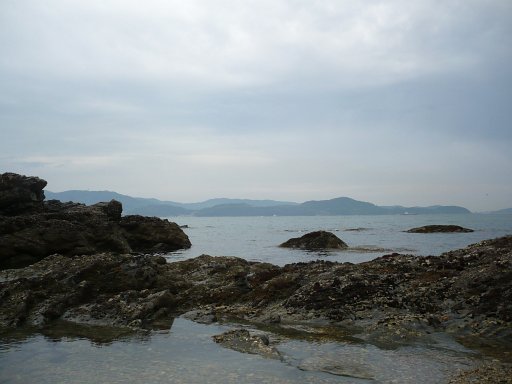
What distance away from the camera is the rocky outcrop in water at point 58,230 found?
25.3 meters

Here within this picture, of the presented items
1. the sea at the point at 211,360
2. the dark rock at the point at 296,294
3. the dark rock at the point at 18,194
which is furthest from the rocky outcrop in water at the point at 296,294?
the dark rock at the point at 18,194

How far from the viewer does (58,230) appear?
90.2ft

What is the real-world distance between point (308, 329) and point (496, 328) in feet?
14.3

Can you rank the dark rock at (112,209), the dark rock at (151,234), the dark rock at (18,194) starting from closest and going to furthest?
1. the dark rock at (18,194)
2. the dark rock at (151,234)
3. the dark rock at (112,209)

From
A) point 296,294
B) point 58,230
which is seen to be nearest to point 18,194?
point 58,230

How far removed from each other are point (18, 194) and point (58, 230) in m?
10.4

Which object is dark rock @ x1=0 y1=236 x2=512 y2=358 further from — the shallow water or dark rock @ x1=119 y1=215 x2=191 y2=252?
dark rock @ x1=119 y1=215 x2=191 y2=252

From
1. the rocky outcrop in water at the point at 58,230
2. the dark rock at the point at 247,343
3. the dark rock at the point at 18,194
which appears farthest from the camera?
the dark rock at the point at 18,194

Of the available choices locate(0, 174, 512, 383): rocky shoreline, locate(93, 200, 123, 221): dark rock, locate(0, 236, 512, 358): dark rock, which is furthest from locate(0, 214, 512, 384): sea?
locate(93, 200, 123, 221): dark rock

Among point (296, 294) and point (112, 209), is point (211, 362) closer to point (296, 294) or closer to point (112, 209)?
point (296, 294)

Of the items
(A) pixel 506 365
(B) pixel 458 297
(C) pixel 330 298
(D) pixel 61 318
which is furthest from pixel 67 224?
(A) pixel 506 365

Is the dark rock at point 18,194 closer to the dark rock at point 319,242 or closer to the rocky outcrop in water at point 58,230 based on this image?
the rocky outcrop in water at point 58,230

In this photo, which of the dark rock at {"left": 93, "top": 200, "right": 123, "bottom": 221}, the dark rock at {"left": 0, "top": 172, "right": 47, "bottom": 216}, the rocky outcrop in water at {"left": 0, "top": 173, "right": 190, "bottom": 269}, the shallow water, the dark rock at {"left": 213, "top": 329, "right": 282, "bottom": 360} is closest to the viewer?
the shallow water

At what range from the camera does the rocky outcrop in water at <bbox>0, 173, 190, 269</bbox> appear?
995 inches
